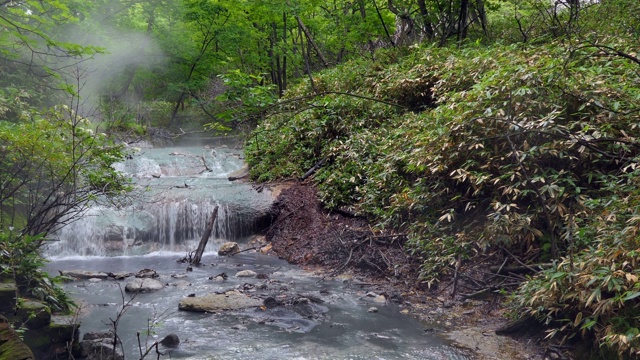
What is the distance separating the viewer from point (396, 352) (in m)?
5.48

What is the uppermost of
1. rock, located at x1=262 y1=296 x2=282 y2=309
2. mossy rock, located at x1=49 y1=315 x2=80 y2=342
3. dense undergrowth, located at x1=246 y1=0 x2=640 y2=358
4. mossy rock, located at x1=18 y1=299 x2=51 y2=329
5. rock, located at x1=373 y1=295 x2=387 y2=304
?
dense undergrowth, located at x1=246 y1=0 x2=640 y2=358

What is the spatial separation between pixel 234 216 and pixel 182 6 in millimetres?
11992

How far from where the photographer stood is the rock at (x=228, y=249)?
35.7 ft

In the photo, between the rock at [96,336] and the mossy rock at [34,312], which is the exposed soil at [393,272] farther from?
the mossy rock at [34,312]

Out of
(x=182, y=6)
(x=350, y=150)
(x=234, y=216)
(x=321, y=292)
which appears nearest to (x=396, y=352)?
(x=321, y=292)

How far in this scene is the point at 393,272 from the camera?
26.8 feet

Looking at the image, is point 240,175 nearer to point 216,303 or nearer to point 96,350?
point 216,303

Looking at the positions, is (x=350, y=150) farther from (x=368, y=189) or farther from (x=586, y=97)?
(x=586, y=97)

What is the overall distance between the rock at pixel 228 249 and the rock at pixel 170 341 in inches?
207

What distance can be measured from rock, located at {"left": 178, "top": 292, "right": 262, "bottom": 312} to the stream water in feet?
0.44

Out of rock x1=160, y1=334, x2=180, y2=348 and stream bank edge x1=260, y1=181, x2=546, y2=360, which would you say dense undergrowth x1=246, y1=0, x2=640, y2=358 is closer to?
stream bank edge x1=260, y1=181, x2=546, y2=360

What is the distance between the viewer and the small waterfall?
11.1 m

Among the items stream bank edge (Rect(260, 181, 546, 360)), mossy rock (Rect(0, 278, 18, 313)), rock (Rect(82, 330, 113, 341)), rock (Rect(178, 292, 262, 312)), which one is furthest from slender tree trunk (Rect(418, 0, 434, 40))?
mossy rock (Rect(0, 278, 18, 313))

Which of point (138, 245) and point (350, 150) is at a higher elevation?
point (350, 150)
